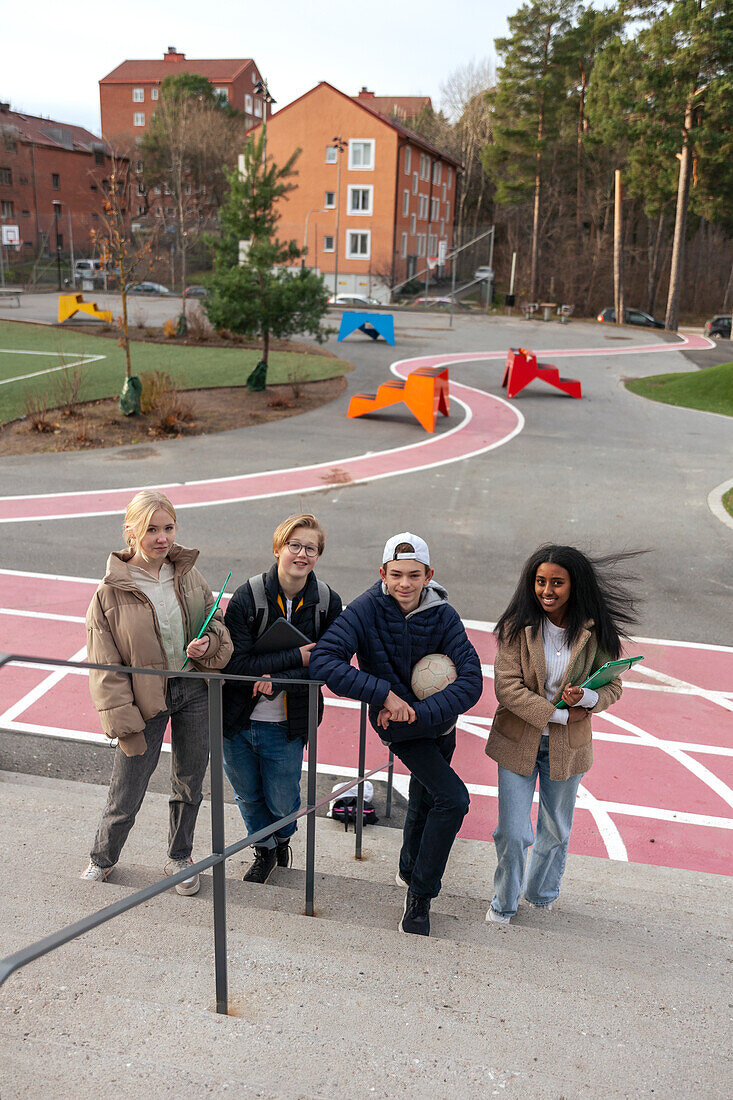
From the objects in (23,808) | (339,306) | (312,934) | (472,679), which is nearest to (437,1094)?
(312,934)

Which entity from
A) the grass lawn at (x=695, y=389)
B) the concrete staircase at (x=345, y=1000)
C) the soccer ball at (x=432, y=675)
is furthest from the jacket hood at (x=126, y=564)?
the grass lawn at (x=695, y=389)

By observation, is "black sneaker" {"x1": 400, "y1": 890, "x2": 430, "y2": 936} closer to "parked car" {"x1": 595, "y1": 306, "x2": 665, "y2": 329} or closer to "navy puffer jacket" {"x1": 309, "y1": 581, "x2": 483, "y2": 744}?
"navy puffer jacket" {"x1": 309, "y1": 581, "x2": 483, "y2": 744}

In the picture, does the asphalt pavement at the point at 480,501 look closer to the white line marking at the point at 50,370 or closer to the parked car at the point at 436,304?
the white line marking at the point at 50,370

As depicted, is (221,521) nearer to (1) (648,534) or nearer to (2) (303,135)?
(1) (648,534)

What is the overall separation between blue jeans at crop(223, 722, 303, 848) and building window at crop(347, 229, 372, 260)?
5154 cm

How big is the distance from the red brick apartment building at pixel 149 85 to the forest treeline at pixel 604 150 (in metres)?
19.2

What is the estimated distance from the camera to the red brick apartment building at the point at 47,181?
59.9 m

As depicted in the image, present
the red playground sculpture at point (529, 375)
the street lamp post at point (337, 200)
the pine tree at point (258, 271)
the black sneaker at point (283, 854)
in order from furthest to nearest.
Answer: the street lamp post at point (337, 200) → the red playground sculpture at point (529, 375) → the pine tree at point (258, 271) → the black sneaker at point (283, 854)

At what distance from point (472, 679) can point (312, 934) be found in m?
1.27

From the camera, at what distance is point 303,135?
52250 mm

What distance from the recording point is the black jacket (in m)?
4.22

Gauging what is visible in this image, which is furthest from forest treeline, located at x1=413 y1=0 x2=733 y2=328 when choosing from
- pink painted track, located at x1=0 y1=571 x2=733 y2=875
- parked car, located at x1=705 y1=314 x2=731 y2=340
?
pink painted track, located at x1=0 y1=571 x2=733 y2=875

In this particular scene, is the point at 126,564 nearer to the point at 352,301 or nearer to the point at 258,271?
the point at 258,271

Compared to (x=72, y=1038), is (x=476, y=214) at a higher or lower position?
higher
